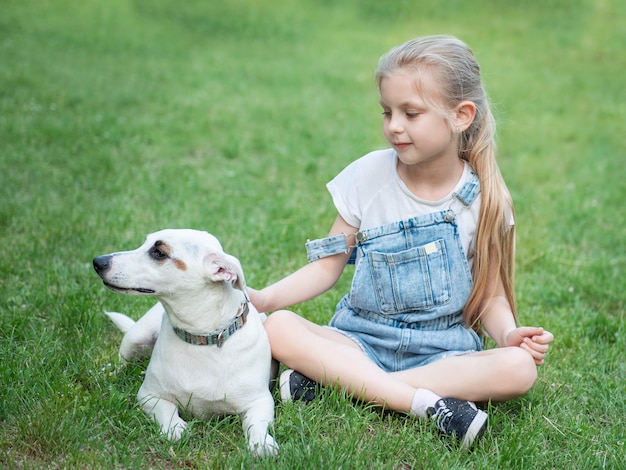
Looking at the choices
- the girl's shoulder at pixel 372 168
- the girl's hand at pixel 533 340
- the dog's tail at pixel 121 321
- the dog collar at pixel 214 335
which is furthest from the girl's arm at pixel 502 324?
the dog's tail at pixel 121 321

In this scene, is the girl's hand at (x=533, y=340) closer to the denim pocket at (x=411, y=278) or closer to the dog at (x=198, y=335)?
the denim pocket at (x=411, y=278)

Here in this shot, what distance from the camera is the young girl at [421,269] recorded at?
3.16 metres

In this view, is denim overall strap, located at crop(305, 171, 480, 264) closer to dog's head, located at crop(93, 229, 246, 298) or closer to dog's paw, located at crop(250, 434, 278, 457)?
dog's head, located at crop(93, 229, 246, 298)

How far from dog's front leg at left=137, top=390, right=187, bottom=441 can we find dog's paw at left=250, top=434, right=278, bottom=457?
0.93ft

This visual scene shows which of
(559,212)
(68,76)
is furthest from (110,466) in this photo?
(68,76)

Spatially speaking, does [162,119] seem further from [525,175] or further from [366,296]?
[366,296]

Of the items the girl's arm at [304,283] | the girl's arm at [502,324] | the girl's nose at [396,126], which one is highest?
the girl's nose at [396,126]

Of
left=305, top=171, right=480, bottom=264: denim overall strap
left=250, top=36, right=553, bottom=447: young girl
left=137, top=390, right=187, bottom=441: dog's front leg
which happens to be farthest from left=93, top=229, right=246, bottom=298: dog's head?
left=305, top=171, right=480, bottom=264: denim overall strap

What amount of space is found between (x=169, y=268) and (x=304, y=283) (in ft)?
2.71

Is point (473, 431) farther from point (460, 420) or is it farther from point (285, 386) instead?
point (285, 386)

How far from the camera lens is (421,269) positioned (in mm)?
3359

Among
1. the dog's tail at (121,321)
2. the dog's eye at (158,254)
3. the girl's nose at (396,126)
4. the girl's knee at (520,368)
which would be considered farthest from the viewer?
the dog's tail at (121,321)

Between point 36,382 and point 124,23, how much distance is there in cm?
1206

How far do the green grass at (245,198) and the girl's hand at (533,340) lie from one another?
256mm
